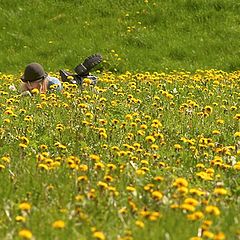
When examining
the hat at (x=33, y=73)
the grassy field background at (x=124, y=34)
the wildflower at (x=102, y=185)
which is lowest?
the grassy field background at (x=124, y=34)

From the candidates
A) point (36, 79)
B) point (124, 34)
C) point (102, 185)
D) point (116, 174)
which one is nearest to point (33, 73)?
point (36, 79)

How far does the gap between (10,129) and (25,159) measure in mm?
1508

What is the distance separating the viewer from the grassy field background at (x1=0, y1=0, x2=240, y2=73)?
18750mm

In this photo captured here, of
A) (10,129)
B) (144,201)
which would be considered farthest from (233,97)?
(144,201)

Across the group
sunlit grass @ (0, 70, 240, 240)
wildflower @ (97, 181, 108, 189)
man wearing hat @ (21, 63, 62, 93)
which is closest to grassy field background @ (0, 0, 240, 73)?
man wearing hat @ (21, 63, 62, 93)

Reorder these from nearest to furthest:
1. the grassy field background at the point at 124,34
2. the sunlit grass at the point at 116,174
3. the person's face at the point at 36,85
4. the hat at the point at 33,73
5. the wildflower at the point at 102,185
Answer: the sunlit grass at the point at 116,174 → the wildflower at the point at 102,185 → the hat at the point at 33,73 → the person's face at the point at 36,85 → the grassy field background at the point at 124,34

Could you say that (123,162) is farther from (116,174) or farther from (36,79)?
(36,79)

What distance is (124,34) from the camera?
20375 millimetres

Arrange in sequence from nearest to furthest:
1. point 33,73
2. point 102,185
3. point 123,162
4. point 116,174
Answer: point 102,185, point 116,174, point 123,162, point 33,73

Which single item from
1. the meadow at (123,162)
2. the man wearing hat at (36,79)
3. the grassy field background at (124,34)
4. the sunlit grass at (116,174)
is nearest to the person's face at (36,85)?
the man wearing hat at (36,79)

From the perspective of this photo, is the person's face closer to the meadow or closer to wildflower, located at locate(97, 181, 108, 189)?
the meadow

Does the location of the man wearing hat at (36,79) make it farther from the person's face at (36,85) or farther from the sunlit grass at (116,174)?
the sunlit grass at (116,174)

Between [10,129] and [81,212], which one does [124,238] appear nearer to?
[81,212]

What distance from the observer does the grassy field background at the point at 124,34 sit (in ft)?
61.5
